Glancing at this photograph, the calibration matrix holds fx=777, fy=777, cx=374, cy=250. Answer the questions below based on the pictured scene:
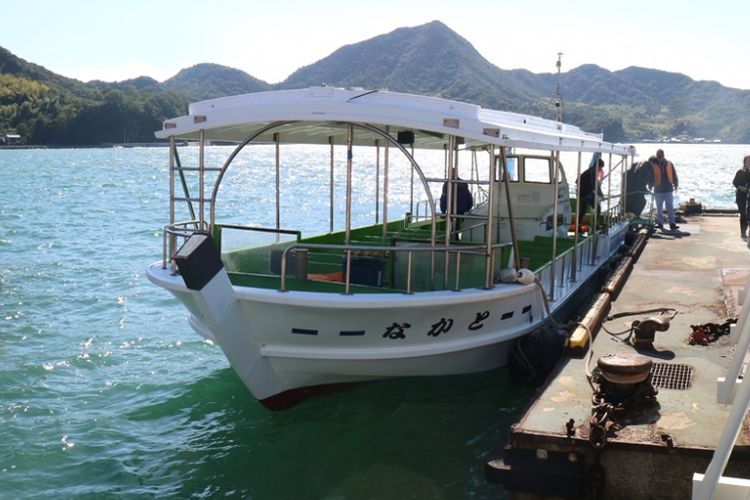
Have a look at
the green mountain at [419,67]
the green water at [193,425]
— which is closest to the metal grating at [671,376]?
the green water at [193,425]

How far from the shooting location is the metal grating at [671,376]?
7.15 metres

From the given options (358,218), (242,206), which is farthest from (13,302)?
(242,206)

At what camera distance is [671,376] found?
7383 millimetres

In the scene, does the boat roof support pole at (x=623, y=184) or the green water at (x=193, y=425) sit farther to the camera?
the boat roof support pole at (x=623, y=184)

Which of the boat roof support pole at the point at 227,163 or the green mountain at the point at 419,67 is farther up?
the green mountain at the point at 419,67

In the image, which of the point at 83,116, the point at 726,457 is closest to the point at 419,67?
the point at 83,116

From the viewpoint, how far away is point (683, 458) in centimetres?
580

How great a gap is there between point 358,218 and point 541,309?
82.8 ft

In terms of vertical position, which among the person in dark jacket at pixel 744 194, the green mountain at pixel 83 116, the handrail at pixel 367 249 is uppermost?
the green mountain at pixel 83 116

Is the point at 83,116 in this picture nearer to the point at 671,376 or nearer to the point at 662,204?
the point at 662,204

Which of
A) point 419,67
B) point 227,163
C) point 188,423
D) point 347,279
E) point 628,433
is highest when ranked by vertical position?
point 419,67

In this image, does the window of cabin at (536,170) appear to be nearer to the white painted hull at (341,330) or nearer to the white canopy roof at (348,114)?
the white canopy roof at (348,114)

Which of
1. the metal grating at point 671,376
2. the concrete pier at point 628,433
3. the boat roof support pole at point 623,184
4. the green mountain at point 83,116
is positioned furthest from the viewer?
the green mountain at point 83,116

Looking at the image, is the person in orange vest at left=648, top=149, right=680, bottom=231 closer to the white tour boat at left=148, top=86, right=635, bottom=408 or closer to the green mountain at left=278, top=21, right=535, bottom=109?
the white tour boat at left=148, top=86, right=635, bottom=408
